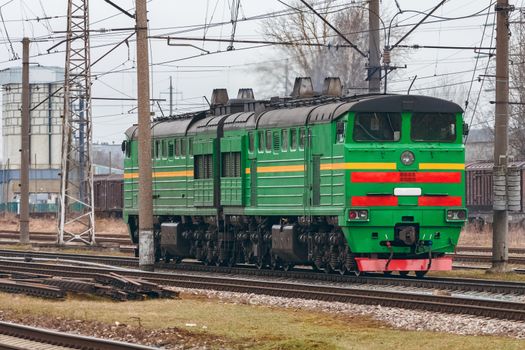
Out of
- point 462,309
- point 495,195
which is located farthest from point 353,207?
point 462,309

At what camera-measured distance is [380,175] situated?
2639 centimetres

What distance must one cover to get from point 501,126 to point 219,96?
393 inches

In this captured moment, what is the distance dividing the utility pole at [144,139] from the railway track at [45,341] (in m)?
12.5

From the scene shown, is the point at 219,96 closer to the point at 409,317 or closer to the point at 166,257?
the point at 166,257

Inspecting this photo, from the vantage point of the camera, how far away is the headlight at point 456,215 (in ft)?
88.3

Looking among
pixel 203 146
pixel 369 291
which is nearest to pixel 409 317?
pixel 369 291

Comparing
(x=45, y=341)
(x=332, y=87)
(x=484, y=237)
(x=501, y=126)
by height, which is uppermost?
(x=332, y=87)

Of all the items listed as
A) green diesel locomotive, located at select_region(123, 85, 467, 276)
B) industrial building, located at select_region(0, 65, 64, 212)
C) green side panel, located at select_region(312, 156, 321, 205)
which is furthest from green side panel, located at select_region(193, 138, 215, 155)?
industrial building, located at select_region(0, 65, 64, 212)

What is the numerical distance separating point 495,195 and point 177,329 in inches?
523

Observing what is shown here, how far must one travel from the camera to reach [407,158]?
26641 mm

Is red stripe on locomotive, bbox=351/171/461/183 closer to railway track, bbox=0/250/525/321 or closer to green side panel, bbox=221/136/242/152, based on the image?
railway track, bbox=0/250/525/321

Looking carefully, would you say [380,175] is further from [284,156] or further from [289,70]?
[289,70]

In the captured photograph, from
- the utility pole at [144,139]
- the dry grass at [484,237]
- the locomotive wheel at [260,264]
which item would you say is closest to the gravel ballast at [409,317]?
the locomotive wheel at [260,264]

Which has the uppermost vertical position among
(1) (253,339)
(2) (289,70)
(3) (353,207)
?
(2) (289,70)
